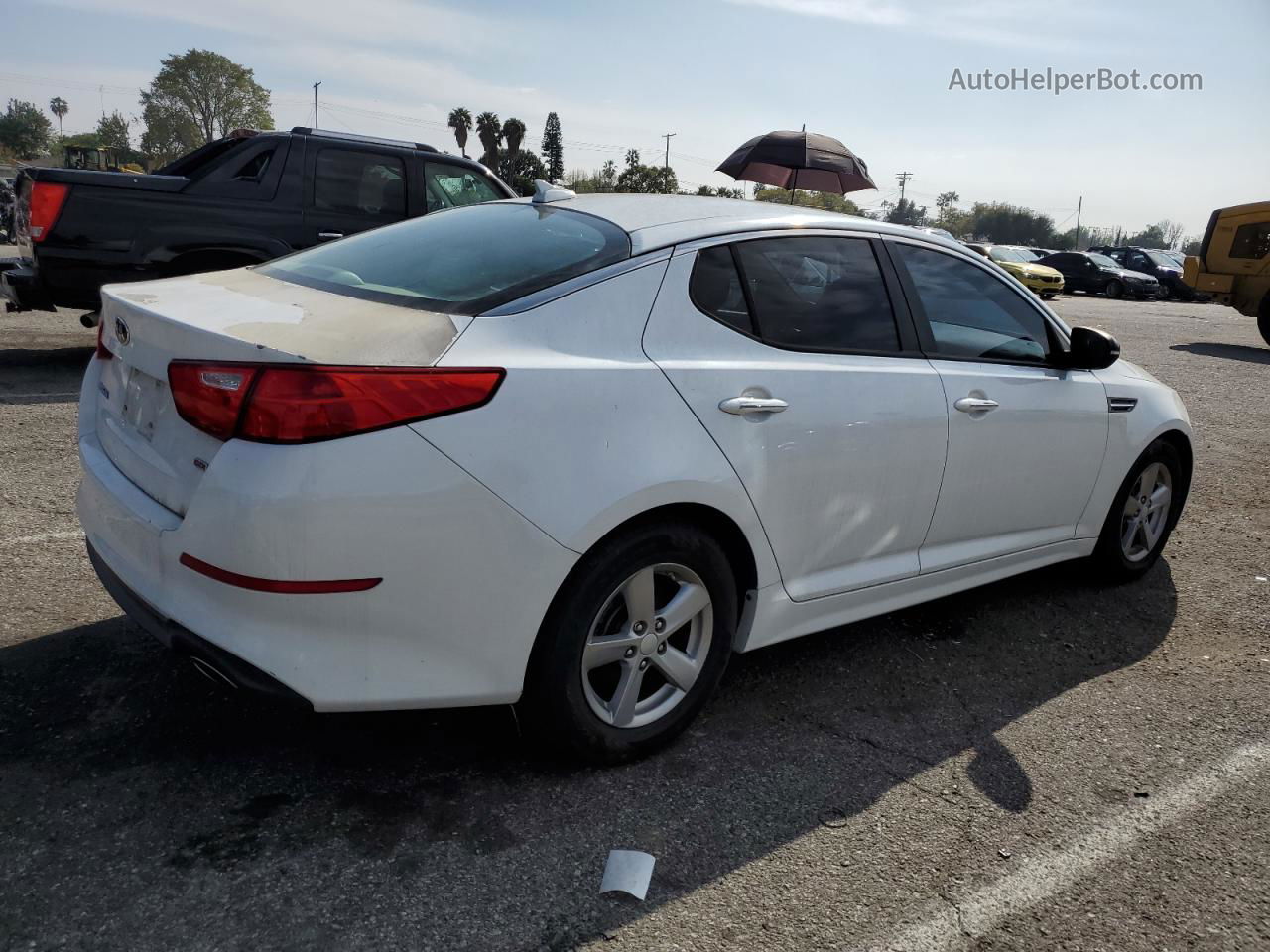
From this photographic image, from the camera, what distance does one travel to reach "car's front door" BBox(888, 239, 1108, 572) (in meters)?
3.64

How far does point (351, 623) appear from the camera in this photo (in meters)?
2.33

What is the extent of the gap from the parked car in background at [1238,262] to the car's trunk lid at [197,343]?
18.8 meters

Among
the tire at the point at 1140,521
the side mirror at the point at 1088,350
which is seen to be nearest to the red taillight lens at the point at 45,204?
the side mirror at the point at 1088,350

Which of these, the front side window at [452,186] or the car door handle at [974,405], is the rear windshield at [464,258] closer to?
the car door handle at [974,405]

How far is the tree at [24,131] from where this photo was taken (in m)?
127

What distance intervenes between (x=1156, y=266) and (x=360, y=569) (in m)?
39.1

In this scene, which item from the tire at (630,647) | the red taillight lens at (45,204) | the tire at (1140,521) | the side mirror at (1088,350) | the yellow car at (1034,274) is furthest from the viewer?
the yellow car at (1034,274)

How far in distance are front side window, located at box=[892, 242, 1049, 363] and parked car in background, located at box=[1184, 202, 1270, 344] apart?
641 inches

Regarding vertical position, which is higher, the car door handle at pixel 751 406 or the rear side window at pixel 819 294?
the rear side window at pixel 819 294

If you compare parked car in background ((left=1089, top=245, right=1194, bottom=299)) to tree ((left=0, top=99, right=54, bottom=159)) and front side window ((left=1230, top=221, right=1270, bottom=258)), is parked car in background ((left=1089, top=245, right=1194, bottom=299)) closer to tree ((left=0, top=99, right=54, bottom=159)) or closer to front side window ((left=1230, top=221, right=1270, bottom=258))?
front side window ((left=1230, top=221, right=1270, bottom=258))

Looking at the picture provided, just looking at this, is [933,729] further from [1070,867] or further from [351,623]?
[351,623]

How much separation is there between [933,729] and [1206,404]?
8.74 m

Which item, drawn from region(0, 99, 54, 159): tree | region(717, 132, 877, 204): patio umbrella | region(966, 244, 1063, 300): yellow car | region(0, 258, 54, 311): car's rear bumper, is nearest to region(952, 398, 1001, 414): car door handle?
region(0, 258, 54, 311): car's rear bumper

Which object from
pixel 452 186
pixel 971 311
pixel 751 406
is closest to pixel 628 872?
pixel 751 406
